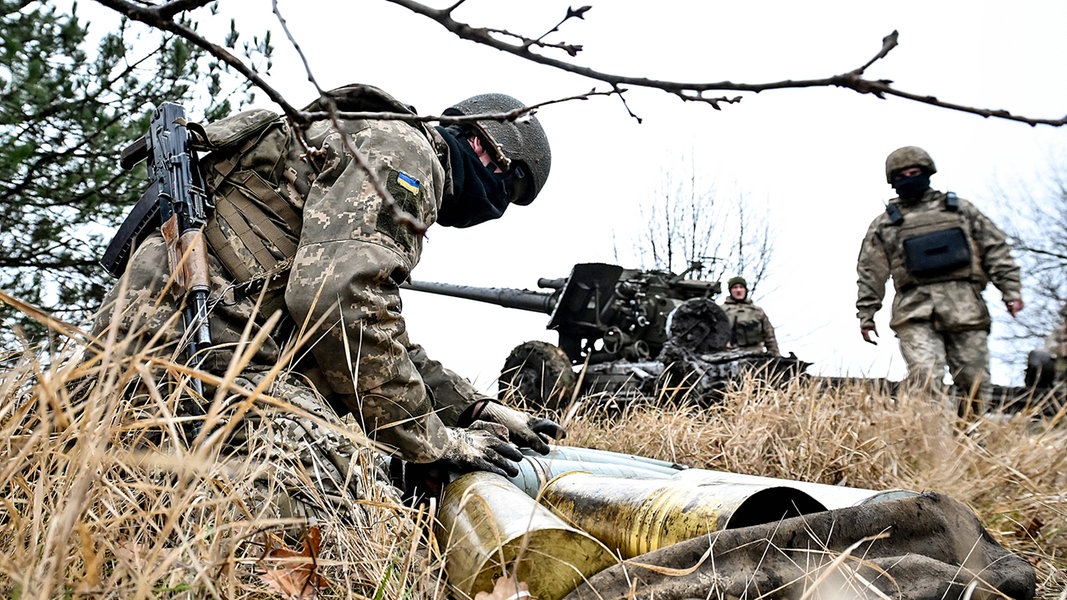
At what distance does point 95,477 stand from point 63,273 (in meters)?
4.02

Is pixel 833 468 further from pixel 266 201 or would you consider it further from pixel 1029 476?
pixel 266 201

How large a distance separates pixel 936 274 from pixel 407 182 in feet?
16.1

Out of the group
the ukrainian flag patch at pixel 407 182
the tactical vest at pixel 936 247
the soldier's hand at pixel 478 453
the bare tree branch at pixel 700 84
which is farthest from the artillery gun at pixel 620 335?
the bare tree branch at pixel 700 84

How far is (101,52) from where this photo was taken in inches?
183

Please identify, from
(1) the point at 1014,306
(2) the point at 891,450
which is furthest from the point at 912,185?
(2) the point at 891,450

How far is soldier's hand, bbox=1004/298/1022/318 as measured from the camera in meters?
6.17

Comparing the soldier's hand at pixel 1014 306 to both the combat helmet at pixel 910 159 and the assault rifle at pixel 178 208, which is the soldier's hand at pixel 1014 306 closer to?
the combat helmet at pixel 910 159

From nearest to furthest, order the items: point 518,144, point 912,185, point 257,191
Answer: point 257,191
point 518,144
point 912,185

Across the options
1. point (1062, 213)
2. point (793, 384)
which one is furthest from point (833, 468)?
point (1062, 213)

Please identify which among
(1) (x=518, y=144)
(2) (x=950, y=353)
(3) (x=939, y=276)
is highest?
(1) (x=518, y=144)

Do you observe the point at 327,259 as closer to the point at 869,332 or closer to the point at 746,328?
the point at 869,332

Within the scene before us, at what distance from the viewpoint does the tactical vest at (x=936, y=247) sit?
20.3 feet

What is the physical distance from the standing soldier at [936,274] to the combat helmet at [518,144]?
3640mm

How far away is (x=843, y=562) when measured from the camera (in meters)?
1.57
